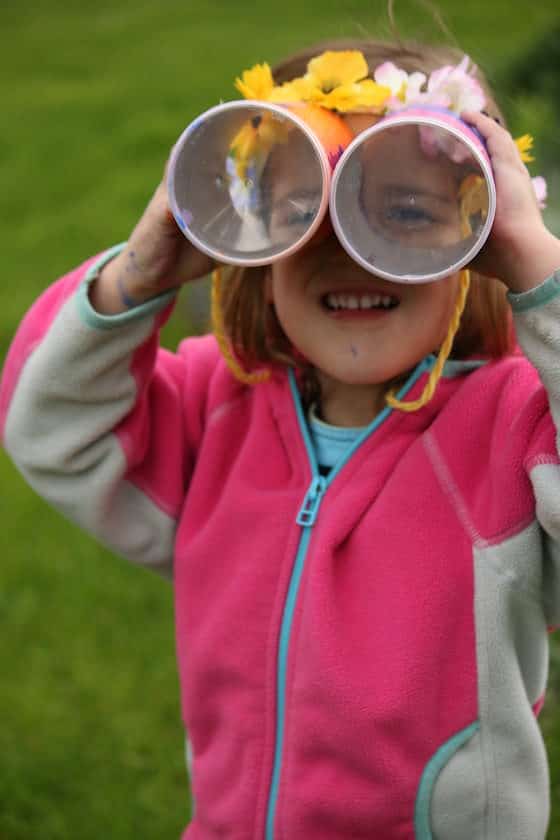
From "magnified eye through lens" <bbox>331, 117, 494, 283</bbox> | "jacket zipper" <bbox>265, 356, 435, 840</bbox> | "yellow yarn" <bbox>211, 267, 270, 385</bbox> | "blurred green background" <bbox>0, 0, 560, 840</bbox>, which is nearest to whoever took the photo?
"magnified eye through lens" <bbox>331, 117, 494, 283</bbox>

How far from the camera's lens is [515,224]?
1538 mm

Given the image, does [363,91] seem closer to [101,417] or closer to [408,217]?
[408,217]

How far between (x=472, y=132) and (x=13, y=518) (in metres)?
2.95

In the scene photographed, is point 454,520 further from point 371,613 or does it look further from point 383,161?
point 383,161

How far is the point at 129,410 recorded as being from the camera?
191 centimetres

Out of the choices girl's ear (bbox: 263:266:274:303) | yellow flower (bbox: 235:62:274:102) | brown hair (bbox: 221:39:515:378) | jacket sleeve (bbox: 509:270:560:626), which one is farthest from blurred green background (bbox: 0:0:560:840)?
jacket sleeve (bbox: 509:270:560:626)

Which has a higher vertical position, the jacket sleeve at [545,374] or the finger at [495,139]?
the finger at [495,139]

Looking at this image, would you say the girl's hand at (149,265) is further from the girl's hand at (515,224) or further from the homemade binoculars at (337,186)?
the girl's hand at (515,224)

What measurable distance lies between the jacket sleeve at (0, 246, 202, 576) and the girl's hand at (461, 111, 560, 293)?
1.92 ft

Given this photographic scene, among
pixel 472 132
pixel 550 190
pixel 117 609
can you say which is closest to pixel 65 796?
pixel 117 609

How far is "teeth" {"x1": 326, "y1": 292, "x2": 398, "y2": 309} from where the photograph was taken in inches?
66.1

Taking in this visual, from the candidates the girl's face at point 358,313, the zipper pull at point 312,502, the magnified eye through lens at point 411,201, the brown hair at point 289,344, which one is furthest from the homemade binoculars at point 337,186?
the zipper pull at point 312,502

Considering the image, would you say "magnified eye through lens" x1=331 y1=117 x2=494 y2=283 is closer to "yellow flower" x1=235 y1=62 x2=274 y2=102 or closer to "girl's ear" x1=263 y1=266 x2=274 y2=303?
"yellow flower" x1=235 y1=62 x2=274 y2=102

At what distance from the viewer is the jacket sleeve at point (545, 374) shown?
1.49 metres
